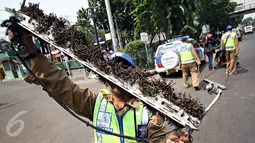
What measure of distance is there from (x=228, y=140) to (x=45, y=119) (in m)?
4.93

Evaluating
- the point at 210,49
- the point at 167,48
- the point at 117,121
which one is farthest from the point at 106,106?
the point at 210,49

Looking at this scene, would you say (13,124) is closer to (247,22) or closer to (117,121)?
(117,121)

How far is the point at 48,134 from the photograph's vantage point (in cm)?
420

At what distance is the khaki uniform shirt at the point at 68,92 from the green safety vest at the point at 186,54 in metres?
4.90

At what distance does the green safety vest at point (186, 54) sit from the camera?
227 inches

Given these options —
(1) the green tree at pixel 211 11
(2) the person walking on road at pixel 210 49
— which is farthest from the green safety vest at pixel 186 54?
(1) the green tree at pixel 211 11

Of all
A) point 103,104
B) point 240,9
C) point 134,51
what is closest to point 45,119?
point 103,104

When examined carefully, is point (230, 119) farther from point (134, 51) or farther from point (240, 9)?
point (240, 9)

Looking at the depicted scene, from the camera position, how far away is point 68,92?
137 centimetres

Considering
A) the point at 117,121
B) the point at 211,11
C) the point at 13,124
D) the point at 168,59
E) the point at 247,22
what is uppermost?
the point at 247,22

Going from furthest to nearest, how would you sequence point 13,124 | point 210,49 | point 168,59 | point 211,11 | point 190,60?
point 211,11
point 210,49
point 168,59
point 190,60
point 13,124

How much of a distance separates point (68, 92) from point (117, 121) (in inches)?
18.1

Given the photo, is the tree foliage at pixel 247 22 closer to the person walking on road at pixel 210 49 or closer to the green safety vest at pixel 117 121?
the person walking on road at pixel 210 49

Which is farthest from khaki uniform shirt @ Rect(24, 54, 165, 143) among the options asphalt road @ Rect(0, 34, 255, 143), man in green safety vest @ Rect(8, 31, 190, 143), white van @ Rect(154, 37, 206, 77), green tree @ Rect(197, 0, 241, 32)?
green tree @ Rect(197, 0, 241, 32)
